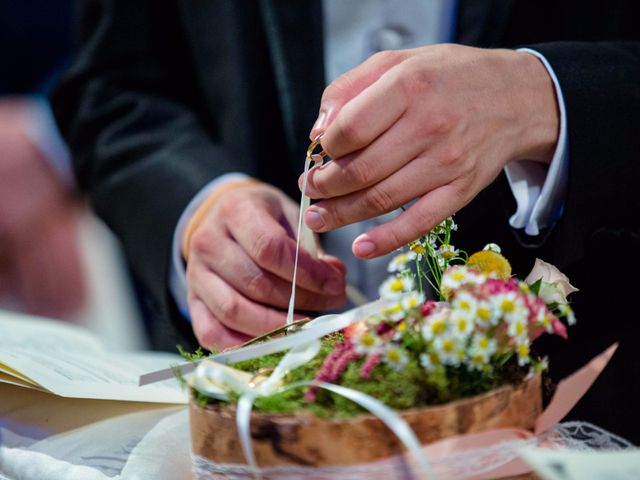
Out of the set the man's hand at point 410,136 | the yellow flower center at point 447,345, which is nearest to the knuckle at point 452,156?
the man's hand at point 410,136

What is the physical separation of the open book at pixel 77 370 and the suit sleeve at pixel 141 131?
0.20m

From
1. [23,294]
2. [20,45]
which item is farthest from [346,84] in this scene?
[20,45]

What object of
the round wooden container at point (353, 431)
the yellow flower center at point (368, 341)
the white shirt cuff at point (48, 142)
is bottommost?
the white shirt cuff at point (48, 142)

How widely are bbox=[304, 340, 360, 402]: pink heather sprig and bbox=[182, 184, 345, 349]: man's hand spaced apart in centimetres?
26

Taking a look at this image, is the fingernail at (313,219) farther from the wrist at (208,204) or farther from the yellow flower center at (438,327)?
the wrist at (208,204)

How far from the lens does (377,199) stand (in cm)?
58

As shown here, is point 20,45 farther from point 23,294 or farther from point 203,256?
point 203,256

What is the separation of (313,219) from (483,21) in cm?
33

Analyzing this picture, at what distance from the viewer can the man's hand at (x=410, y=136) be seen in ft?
1.81

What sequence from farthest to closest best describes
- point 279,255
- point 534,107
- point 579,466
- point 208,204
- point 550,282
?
point 208,204 < point 279,255 < point 534,107 < point 550,282 < point 579,466

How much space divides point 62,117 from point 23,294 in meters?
0.70

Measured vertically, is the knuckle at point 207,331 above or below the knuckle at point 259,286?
below

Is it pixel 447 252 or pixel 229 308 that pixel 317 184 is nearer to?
pixel 447 252

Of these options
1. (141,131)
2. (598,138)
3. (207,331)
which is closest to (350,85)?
(598,138)
